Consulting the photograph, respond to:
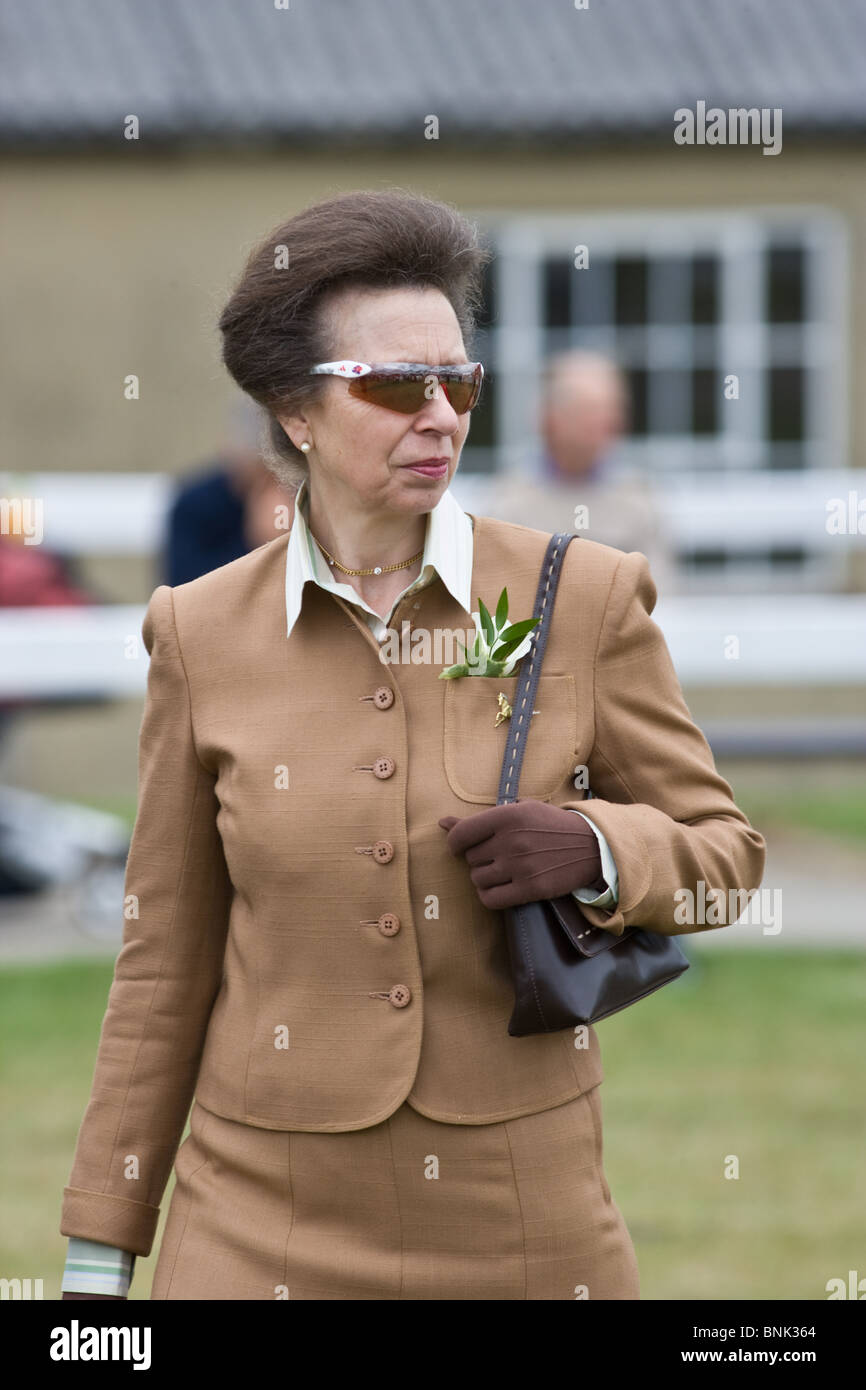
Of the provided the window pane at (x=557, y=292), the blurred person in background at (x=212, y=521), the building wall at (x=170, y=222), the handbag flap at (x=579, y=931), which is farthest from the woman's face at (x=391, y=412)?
the window pane at (x=557, y=292)

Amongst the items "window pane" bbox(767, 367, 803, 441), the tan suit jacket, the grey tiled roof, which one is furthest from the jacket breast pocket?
"window pane" bbox(767, 367, 803, 441)

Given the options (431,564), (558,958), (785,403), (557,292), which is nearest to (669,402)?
(785,403)

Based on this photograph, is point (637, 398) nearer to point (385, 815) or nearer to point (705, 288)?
point (705, 288)

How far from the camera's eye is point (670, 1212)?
531 cm

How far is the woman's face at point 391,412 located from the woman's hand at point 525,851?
0.46 m

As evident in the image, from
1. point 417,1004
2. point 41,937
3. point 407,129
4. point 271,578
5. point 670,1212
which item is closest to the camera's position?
point 417,1004

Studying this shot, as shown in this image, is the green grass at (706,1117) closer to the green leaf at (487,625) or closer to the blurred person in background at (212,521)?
the blurred person in background at (212,521)

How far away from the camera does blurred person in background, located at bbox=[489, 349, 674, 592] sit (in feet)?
23.5

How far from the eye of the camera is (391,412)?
2.56 metres

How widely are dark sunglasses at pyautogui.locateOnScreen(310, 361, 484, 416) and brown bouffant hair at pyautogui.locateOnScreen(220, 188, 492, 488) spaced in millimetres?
66
